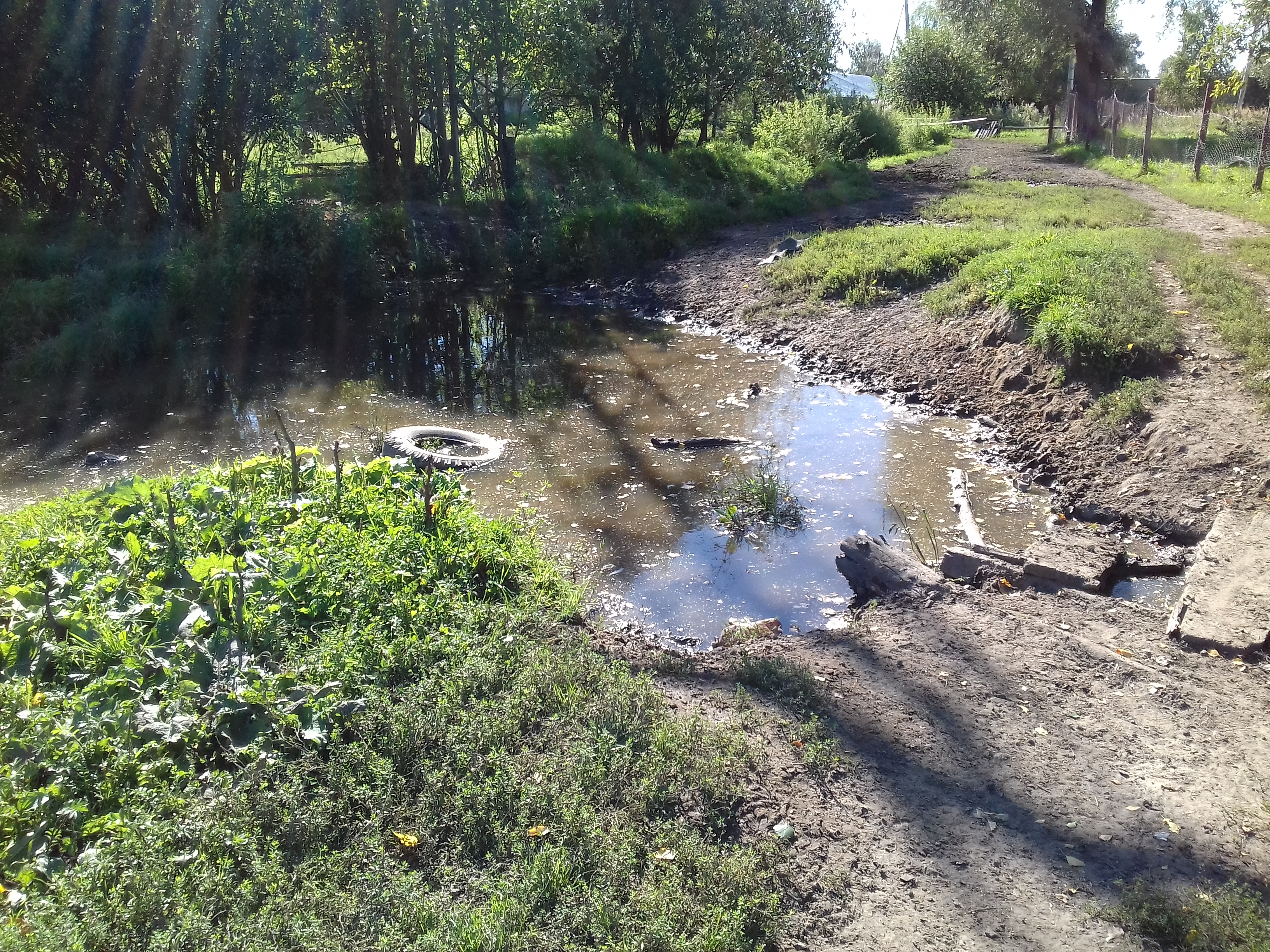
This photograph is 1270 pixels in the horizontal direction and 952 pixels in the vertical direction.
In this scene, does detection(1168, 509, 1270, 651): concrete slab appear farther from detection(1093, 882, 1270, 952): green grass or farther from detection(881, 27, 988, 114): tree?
detection(881, 27, 988, 114): tree

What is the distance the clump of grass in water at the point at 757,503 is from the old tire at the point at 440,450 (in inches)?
94.4

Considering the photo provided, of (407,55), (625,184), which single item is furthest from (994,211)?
(407,55)

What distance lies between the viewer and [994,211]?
52.4 ft

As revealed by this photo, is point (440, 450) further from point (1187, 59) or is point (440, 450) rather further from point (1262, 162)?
point (1187, 59)

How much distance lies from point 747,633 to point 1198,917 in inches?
110

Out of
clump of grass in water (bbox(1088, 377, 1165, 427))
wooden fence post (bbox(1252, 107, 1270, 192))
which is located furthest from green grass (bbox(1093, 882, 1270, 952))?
wooden fence post (bbox(1252, 107, 1270, 192))

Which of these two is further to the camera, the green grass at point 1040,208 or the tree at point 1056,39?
the tree at point 1056,39

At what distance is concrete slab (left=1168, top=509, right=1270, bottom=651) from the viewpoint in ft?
16.4

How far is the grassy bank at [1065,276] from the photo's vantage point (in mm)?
8625

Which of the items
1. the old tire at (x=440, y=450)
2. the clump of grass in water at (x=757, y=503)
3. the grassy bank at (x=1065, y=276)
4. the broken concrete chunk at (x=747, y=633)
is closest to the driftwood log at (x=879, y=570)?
the broken concrete chunk at (x=747, y=633)

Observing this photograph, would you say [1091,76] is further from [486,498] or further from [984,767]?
[984,767]

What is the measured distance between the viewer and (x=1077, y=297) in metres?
9.52

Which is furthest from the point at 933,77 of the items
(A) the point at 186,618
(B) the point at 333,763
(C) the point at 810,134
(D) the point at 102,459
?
(B) the point at 333,763

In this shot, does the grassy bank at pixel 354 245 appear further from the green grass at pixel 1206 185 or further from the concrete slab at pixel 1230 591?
the concrete slab at pixel 1230 591
